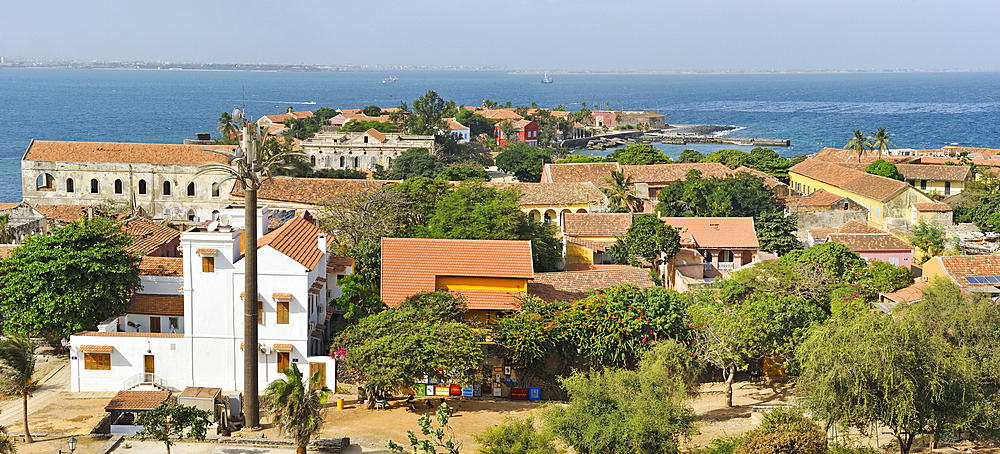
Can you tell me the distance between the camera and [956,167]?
63781 millimetres

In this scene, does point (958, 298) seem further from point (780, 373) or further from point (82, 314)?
point (82, 314)

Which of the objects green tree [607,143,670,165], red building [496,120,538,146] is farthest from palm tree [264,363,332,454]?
red building [496,120,538,146]

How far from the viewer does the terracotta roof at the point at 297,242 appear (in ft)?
91.6

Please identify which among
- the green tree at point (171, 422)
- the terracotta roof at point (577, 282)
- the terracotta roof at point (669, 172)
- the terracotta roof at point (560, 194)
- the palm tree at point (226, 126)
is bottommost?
the green tree at point (171, 422)

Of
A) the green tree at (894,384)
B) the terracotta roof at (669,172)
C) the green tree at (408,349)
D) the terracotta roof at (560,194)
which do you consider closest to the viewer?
the green tree at (894,384)

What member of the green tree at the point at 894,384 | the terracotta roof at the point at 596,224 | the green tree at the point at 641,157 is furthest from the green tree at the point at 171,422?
the green tree at the point at 641,157

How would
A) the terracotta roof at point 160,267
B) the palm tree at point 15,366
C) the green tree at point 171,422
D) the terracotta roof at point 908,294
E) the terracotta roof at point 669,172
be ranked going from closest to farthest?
the green tree at point 171,422, the palm tree at point 15,366, the terracotta roof at point 160,267, the terracotta roof at point 908,294, the terracotta roof at point 669,172

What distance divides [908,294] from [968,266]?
3371 millimetres

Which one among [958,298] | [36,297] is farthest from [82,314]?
[958,298]

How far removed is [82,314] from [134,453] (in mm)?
8395

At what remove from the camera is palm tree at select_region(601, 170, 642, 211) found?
57.7 m

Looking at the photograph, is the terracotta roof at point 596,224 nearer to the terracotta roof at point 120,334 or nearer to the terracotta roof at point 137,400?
the terracotta roof at point 120,334

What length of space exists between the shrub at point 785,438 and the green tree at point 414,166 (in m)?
55.3

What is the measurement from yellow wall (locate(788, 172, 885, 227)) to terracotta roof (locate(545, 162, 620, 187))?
14.6 meters
